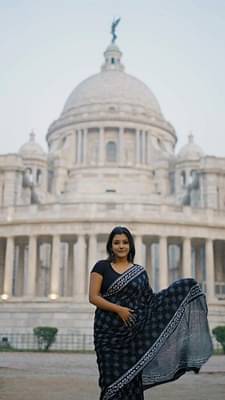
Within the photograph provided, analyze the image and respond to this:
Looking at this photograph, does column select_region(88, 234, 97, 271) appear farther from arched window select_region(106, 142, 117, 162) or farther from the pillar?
arched window select_region(106, 142, 117, 162)

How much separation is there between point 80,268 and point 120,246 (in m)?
44.3

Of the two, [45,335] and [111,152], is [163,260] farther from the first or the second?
[111,152]

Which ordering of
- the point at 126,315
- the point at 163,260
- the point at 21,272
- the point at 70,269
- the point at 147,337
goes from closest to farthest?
1. the point at 126,315
2. the point at 147,337
3. the point at 163,260
4. the point at 21,272
5. the point at 70,269

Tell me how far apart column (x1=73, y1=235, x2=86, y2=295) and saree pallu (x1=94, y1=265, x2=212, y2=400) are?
4321 cm

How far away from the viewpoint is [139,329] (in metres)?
6.94

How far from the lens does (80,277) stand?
50.5 meters

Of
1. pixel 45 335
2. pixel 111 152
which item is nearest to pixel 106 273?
pixel 45 335

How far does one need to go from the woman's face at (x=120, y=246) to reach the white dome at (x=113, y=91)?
8624 centimetres

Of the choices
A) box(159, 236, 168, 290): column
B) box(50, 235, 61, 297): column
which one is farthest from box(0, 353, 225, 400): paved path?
box(159, 236, 168, 290): column

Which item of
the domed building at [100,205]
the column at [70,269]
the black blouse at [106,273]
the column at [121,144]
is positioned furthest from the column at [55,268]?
the black blouse at [106,273]

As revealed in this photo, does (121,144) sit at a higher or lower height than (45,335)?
higher

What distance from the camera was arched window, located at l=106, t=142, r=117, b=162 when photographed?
8712 cm

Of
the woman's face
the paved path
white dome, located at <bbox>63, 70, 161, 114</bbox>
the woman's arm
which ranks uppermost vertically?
white dome, located at <bbox>63, 70, 161, 114</bbox>

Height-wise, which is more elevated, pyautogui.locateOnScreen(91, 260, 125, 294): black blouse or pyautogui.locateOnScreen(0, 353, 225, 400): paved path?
pyautogui.locateOnScreen(91, 260, 125, 294): black blouse
